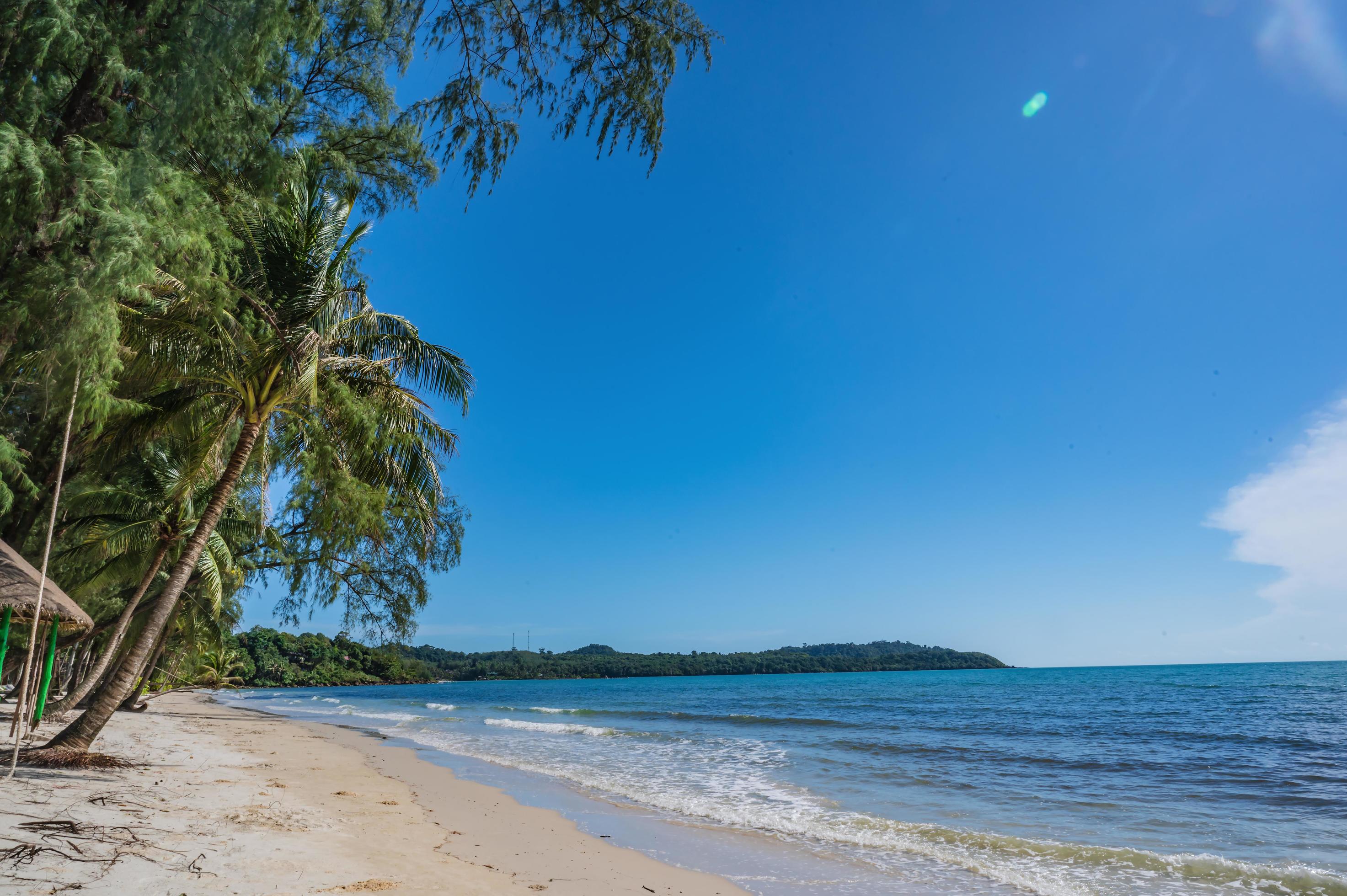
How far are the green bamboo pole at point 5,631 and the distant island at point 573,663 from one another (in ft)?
299

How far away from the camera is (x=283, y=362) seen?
324 inches

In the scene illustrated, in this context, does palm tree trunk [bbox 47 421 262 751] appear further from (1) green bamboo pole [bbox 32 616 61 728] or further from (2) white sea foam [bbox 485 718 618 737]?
(2) white sea foam [bbox 485 718 618 737]

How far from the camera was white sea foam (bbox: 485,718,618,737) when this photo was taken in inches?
955

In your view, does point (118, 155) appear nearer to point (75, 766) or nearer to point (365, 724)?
point (75, 766)

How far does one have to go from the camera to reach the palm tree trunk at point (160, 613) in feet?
25.8

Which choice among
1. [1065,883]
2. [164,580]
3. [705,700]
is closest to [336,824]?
[1065,883]

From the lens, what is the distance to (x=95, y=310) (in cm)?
455

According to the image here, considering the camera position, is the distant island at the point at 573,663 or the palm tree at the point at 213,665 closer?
the palm tree at the point at 213,665

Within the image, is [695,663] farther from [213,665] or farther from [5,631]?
[5,631]

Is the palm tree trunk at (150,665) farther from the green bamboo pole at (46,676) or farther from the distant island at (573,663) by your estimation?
the distant island at (573,663)

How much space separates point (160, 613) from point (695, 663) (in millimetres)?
129244

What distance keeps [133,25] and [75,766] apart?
8.33 metres

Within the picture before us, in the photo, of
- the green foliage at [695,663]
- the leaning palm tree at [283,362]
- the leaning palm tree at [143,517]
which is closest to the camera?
the leaning palm tree at [283,362]

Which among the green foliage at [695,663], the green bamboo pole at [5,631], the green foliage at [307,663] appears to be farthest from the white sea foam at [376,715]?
the green foliage at [695,663]
